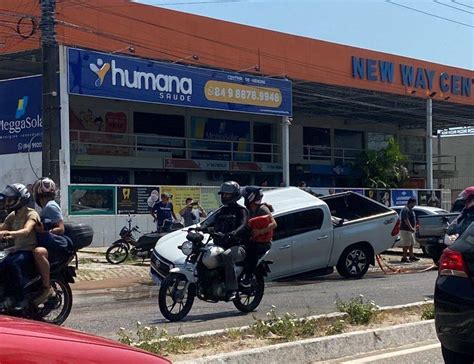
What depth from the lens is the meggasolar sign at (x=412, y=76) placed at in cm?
3672

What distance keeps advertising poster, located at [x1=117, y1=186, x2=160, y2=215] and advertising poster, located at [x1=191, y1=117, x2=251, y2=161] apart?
12.3 metres

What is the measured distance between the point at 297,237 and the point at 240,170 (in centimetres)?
2386

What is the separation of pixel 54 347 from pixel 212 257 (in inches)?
250

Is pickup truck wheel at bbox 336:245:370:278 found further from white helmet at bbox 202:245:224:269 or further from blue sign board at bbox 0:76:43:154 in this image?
blue sign board at bbox 0:76:43:154

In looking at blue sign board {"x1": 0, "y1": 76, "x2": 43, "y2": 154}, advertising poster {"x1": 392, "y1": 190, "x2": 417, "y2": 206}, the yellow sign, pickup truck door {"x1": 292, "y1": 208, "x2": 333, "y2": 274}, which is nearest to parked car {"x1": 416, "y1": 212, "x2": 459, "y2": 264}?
pickup truck door {"x1": 292, "y1": 208, "x2": 333, "y2": 274}

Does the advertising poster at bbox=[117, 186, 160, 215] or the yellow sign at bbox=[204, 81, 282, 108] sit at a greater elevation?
the yellow sign at bbox=[204, 81, 282, 108]

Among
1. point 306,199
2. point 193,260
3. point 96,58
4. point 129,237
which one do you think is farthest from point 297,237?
point 96,58

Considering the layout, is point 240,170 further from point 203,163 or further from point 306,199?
point 306,199

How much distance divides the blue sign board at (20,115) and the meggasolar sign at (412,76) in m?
17.0

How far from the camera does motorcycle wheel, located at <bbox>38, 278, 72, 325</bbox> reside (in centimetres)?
917

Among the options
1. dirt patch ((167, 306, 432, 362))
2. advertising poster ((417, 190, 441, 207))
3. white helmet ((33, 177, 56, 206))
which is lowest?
dirt patch ((167, 306, 432, 362))

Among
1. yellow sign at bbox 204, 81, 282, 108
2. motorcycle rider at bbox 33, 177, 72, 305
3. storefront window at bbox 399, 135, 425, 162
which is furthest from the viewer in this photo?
storefront window at bbox 399, 135, 425, 162

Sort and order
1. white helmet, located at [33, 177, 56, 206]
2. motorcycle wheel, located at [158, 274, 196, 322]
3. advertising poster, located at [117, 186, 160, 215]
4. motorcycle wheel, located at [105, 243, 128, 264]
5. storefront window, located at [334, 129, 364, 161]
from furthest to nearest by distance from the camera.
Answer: storefront window, located at [334, 129, 364, 161]
advertising poster, located at [117, 186, 160, 215]
motorcycle wheel, located at [105, 243, 128, 264]
white helmet, located at [33, 177, 56, 206]
motorcycle wheel, located at [158, 274, 196, 322]

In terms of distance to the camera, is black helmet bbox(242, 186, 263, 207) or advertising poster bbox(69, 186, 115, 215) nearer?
black helmet bbox(242, 186, 263, 207)
